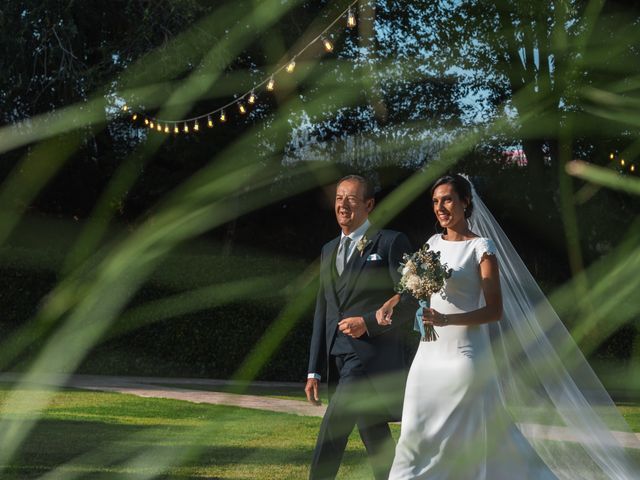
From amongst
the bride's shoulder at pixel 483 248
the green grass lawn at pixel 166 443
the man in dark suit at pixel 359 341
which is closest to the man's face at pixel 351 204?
the man in dark suit at pixel 359 341

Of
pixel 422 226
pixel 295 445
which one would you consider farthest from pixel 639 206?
pixel 295 445

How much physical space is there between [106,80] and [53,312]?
12.8 ft

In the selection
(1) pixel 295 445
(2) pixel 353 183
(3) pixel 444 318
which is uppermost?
(2) pixel 353 183

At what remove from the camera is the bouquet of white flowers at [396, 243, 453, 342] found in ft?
16.6

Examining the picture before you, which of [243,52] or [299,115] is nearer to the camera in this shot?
[243,52]

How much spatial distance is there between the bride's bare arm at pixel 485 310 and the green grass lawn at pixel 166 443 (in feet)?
6.93

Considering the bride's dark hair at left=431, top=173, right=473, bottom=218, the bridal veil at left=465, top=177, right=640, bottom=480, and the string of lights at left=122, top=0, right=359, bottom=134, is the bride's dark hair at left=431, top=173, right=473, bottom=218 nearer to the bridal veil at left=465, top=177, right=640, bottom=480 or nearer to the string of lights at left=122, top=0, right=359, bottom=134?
the bridal veil at left=465, top=177, right=640, bottom=480

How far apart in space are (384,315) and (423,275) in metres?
0.30

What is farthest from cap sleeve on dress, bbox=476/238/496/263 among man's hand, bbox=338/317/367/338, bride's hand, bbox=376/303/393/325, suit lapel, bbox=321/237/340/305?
suit lapel, bbox=321/237/340/305

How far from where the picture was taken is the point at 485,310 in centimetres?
518

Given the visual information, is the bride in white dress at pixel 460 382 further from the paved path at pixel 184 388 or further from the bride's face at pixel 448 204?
the paved path at pixel 184 388

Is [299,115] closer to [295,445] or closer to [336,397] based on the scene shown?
[295,445]

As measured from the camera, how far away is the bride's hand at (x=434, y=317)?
5098mm

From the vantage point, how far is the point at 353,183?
5.34 metres
